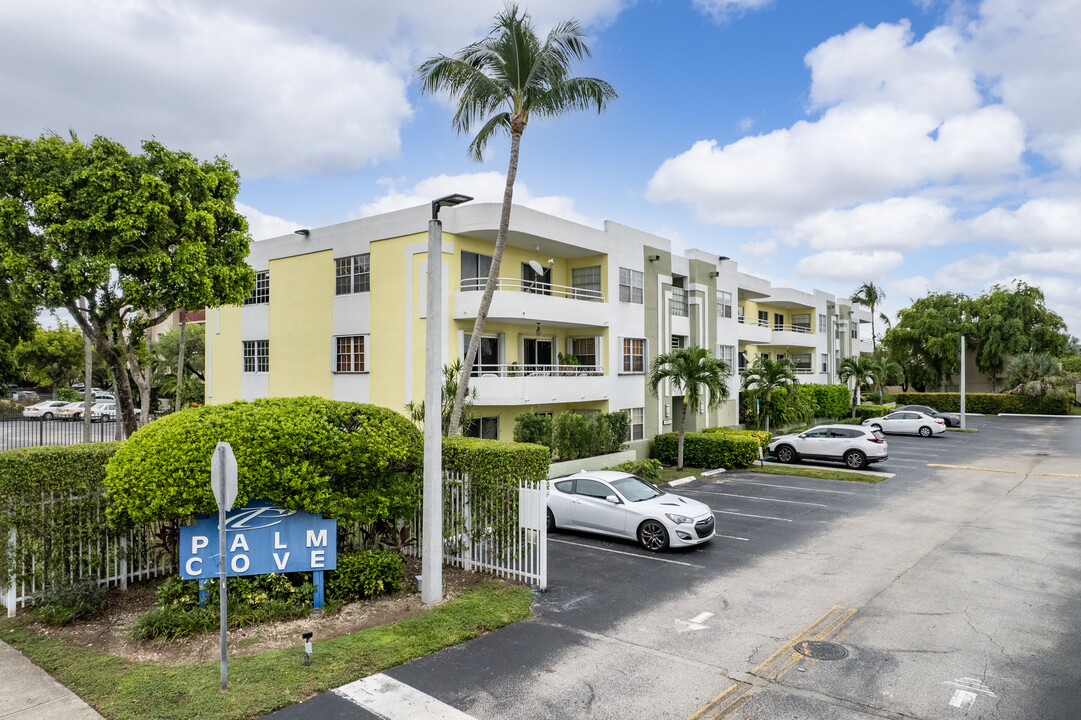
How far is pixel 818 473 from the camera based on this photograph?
77.2 ft

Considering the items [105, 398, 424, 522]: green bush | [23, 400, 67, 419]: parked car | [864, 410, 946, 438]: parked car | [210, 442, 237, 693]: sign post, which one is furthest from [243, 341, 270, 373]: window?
[864, 410, 946, 438]: parked car

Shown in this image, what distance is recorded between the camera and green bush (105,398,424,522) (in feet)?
28.7

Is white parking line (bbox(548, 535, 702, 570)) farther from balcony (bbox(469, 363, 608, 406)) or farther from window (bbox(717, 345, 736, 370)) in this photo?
window (bbox(717, 345, 736, 370))

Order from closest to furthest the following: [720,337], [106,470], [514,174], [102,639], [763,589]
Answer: [102,639], [106,470], [763,589], [514,174], [720,337]

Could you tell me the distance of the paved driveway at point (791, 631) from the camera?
6906 mm

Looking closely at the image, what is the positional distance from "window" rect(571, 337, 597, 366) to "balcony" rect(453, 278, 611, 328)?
1.02m

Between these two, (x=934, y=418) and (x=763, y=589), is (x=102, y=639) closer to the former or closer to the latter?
(x=763, y=589)

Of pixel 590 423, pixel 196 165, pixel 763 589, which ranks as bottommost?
pixel 763 589

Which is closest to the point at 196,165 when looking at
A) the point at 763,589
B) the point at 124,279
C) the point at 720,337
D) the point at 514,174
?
the point at 124,279

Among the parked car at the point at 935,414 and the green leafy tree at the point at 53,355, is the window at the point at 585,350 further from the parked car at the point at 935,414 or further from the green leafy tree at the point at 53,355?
the green leafy tree at the point at 53,355

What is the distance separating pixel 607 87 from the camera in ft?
50.6

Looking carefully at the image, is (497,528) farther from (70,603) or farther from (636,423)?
(636,423)

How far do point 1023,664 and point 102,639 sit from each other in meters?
11.5

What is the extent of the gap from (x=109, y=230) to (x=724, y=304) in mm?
26894
